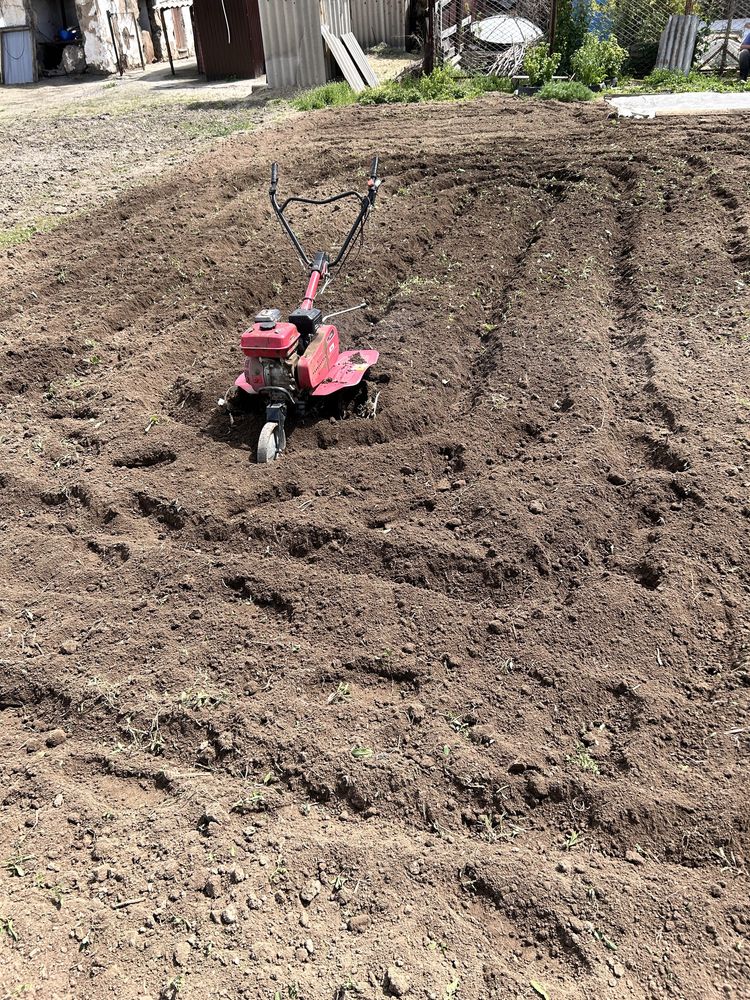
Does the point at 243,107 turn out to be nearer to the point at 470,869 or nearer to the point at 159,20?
the point at 159,20

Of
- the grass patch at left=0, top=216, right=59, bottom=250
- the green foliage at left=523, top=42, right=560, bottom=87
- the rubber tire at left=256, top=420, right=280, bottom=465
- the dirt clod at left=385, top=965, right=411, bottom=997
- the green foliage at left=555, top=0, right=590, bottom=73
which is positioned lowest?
the dirt clod at left=385, top=965, right=411, bottom=997

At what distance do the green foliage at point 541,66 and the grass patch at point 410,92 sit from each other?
0.44m

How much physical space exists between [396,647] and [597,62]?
579 inches

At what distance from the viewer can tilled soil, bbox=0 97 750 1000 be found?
112 inches

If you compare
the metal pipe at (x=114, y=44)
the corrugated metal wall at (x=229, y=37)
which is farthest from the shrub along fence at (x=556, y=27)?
the metal pipe at (x=114, y=44)

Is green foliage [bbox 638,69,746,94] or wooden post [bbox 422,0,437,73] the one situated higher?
wooden post [bbox 422,0,437,73]

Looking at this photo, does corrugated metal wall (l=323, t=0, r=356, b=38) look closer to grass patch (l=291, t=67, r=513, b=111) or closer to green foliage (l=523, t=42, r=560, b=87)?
grass patch (l=291, t=67, r=513, b=111)

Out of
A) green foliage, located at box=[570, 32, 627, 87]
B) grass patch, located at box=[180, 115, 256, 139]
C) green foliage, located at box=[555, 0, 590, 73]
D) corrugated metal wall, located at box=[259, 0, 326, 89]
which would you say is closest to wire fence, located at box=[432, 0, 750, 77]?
green foliage, located at box=[555, 0, 590, 73]

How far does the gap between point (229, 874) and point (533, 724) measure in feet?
4.53

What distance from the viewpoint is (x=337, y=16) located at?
56.1 ft

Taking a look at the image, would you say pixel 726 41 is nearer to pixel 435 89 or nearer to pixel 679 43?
pixel 679 43

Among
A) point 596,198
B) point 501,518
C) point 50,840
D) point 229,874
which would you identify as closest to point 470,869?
point 229,874

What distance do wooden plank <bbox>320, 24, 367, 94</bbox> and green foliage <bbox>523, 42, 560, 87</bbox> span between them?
3239 millimetres

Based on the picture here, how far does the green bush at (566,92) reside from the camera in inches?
548
